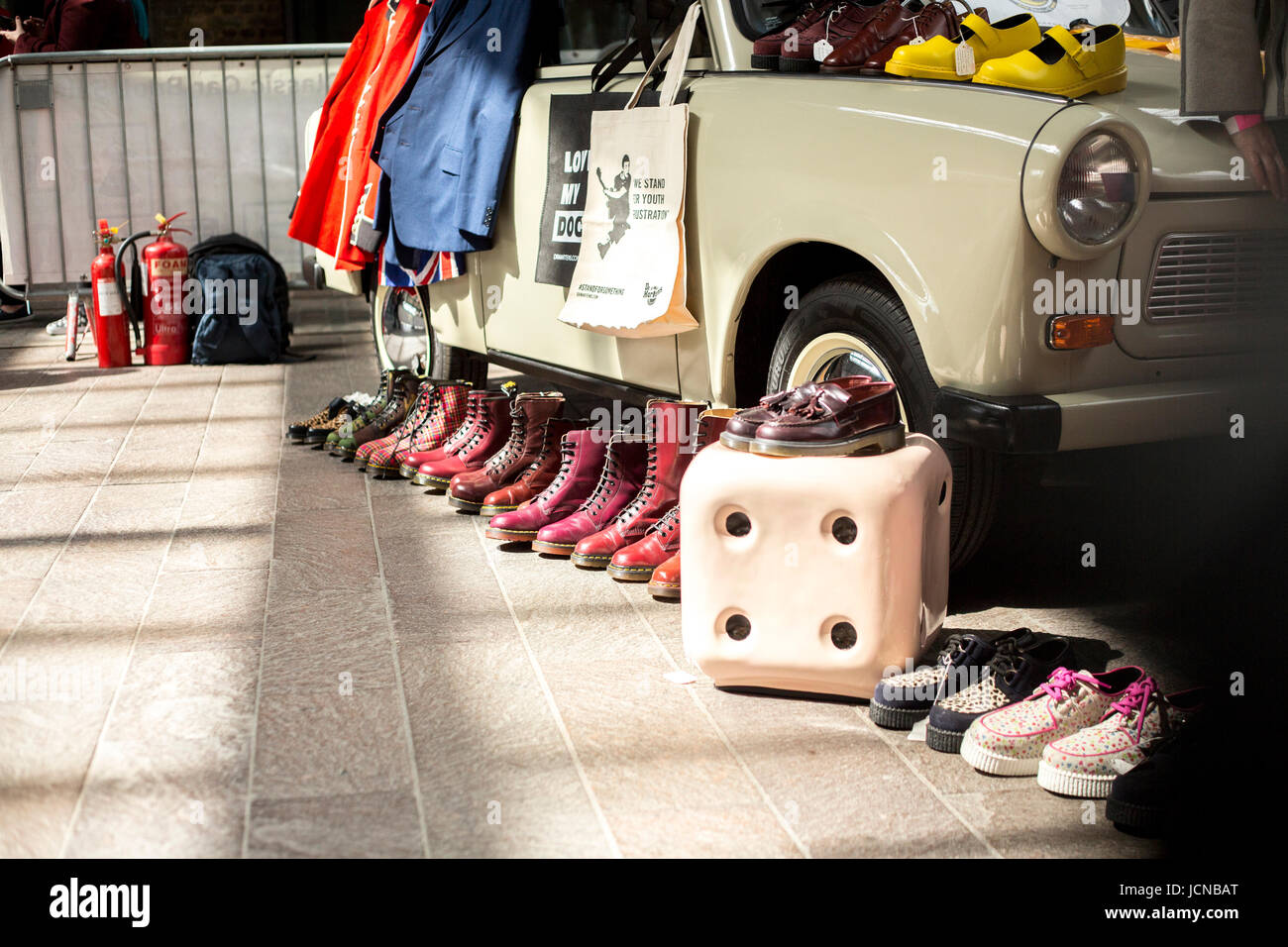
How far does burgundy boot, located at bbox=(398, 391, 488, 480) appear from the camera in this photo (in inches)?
176

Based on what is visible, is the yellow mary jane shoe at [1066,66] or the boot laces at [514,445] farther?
the boot laces at [514,445]

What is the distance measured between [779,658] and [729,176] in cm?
132

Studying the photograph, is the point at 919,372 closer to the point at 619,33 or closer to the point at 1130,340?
the point at 1130,340

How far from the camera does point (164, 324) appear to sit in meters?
6.98

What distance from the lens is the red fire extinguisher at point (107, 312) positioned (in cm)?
684

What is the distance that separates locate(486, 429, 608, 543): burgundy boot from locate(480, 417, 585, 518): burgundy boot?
0.29 ft

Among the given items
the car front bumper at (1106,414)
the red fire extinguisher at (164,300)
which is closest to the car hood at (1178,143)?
the car front bumper at (1106,414)

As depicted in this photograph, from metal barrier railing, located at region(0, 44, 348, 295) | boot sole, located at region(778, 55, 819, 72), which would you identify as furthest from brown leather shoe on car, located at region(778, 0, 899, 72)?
metal barrier railing, located at region(0, 44, 348, 295)

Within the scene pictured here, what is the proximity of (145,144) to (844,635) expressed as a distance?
7.66 m

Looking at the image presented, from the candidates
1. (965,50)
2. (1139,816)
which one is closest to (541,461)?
(965,50)

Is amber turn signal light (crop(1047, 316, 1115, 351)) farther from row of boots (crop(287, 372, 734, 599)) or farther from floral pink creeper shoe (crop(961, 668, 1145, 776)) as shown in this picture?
row of boots (crop(287, 372, 734, 599))

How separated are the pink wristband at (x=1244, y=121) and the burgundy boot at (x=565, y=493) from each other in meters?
1.80

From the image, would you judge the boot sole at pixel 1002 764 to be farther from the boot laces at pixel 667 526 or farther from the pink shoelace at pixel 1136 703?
the boot laces at pixel 667 526
